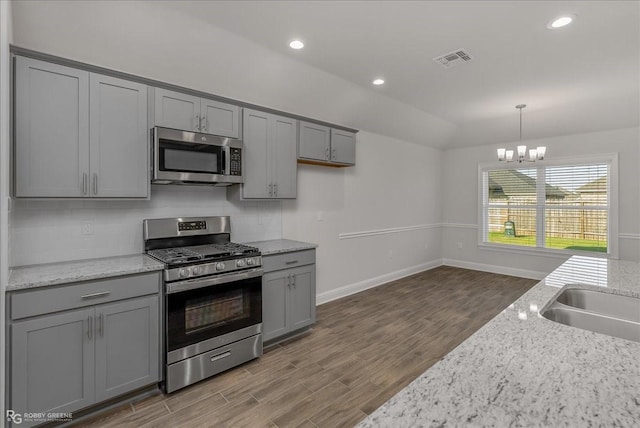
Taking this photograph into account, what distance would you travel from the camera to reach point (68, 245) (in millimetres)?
2508

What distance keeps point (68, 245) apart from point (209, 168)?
4.10 ft

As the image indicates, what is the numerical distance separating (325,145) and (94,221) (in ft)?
8.35

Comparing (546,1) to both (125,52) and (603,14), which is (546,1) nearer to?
(603,14)

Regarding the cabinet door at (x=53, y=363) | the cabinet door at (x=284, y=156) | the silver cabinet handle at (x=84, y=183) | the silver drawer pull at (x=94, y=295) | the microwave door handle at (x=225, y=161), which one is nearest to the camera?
the cabinet door at (x=53, y=363)

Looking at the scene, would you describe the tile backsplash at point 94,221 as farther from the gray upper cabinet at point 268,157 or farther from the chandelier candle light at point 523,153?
the chandelier candle light at point 523,153

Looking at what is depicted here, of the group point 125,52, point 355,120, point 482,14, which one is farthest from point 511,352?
point 355,120

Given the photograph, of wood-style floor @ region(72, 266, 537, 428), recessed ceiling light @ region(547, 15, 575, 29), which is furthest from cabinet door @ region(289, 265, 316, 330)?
recessed ceiling light @ region(547, 15, 575, 29)

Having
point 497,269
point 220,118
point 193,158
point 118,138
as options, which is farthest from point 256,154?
point 497,269

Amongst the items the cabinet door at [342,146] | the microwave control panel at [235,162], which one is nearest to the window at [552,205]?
the cabinet door at [342,146]

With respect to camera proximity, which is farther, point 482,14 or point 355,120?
point 355,120

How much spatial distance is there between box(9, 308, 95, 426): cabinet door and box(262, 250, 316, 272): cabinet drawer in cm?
141

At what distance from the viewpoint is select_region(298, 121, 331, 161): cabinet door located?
373 cm

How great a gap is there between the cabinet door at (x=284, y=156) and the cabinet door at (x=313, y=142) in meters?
0.11

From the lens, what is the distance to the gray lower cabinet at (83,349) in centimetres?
188
